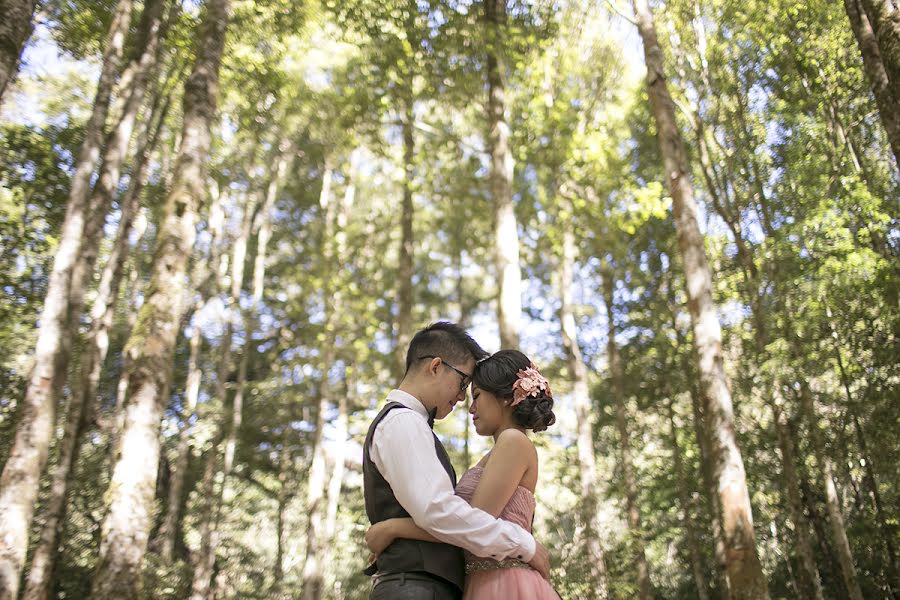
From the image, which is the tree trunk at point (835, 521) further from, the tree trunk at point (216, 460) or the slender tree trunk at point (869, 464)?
the tree trunk at point (216, 460)

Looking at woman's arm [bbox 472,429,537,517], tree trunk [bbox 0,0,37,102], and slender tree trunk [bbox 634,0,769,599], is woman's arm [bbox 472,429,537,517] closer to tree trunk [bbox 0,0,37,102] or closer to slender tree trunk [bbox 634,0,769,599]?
tree trunk [bbox 0,0,37,102]

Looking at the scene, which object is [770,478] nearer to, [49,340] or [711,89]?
[711,89]

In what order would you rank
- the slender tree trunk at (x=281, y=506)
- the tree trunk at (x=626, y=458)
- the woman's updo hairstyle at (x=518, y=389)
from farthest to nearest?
the slender tree trunk at (x=281, y=506), the tree trunk at (x=626, y=458), the woman's updo hairstyle at (x=518, y=389)

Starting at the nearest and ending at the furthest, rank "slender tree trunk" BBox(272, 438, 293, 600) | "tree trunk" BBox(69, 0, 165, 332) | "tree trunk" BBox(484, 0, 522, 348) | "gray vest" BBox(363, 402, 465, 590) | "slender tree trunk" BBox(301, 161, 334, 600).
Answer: "gray vest" BBox(363, 402, 465, 590), "tree trunk" BBox(484, 0, 522, 348), "tree trunk" BBox(69, 0, 165, 332), "slender tree trunk" BBox(301, 161, 334, 600), "slender tree trunk" BBox(272, 438, 293, 600)

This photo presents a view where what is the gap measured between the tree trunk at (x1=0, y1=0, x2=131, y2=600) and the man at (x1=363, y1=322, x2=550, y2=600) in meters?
4.94

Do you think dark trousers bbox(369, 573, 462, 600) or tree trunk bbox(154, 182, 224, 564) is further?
tree trunk bbox(154, 182, 224, 564)

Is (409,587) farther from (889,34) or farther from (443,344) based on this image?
(889,34)

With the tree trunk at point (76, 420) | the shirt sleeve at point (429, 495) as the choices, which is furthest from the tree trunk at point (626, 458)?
the shirt sleeve at point (429, 495)

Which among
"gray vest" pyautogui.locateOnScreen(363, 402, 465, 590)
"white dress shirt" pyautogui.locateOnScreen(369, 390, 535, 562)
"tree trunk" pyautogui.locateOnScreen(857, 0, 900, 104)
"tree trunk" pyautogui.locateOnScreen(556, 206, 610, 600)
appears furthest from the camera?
"tree trunk" pyautogui.locateOnScreen(556, 206, 610, 600)

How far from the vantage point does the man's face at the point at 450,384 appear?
2959 mm

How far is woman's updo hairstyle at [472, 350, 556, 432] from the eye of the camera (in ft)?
10.2

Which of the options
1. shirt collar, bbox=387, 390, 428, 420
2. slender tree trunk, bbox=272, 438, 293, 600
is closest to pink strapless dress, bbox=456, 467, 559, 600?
shirt collar, bbox=387, 390, 428, 420

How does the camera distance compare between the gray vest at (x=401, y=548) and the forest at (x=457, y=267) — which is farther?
the forest at (x=457, y=267)

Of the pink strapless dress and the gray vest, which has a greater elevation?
the gray vest
